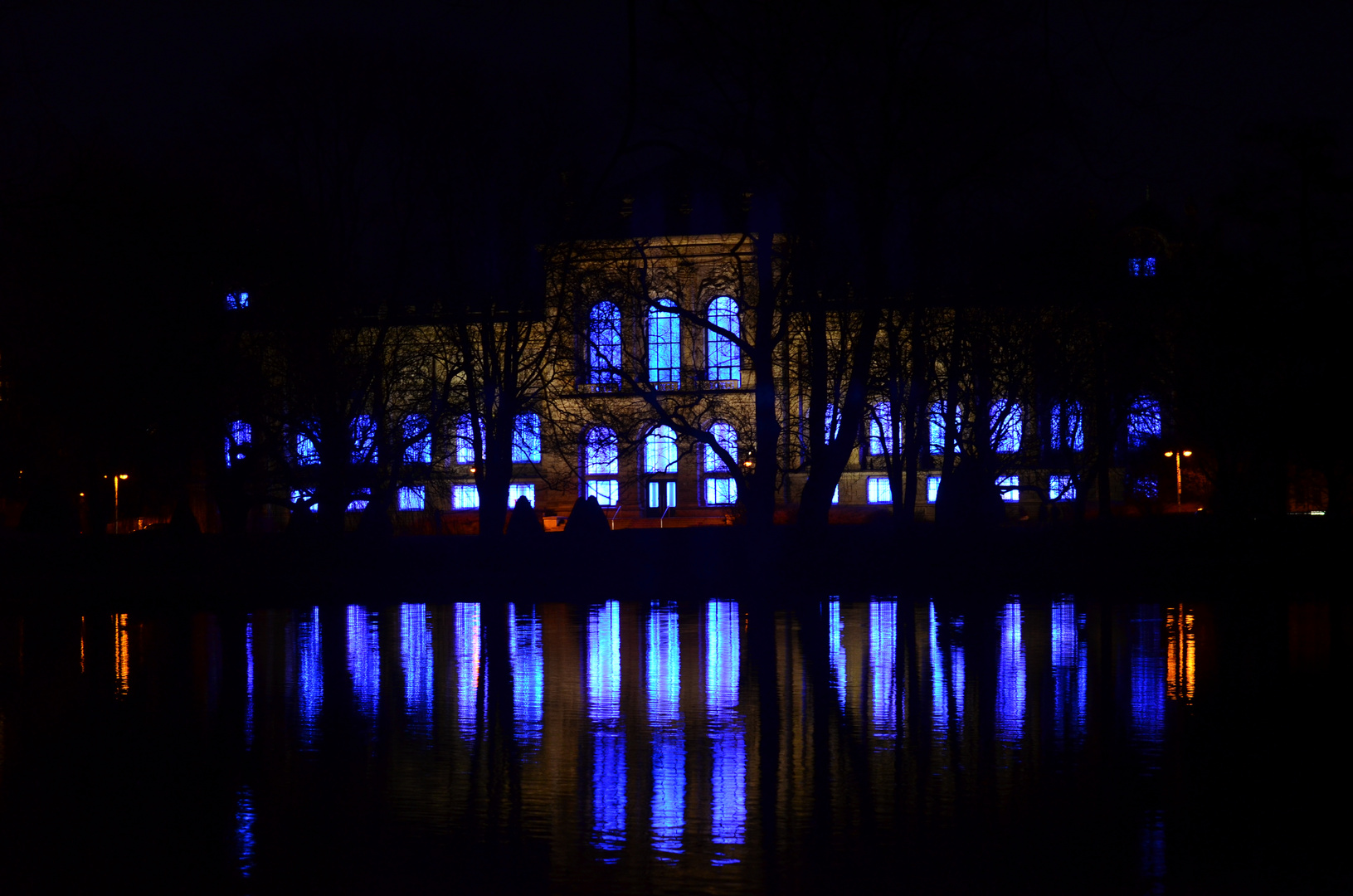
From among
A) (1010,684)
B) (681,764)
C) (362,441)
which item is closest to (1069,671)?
(1010,684)

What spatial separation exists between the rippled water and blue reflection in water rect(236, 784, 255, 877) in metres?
0.02

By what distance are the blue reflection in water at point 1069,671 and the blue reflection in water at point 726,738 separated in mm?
2254

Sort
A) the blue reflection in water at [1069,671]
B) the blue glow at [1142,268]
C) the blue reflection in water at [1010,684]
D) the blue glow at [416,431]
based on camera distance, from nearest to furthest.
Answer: the blue reflection in water at [1010,684], the blue reflection in water at [1069,671], the blue glow at [416,431], the blue glow at [1142,268]

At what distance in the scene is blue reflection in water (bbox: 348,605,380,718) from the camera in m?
10.6

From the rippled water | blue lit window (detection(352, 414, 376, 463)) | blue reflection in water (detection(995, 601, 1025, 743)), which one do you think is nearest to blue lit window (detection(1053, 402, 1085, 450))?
blue lit window (detection(352, 414, 376, 463))

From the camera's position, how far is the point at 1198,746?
26.9 feet

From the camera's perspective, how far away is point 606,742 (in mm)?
8539

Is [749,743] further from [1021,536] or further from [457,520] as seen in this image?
[457,520]

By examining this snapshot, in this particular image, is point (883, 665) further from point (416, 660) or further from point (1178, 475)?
point (1178, 475)

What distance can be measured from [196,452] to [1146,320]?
24.3 m

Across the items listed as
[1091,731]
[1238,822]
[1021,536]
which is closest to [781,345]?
[1021,536]

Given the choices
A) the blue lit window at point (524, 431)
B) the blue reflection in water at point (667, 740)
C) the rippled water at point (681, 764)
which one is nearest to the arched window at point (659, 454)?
the blue lit window at point (524, 431)

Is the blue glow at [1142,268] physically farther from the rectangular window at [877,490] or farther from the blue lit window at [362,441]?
the blue lit window at [362,441]

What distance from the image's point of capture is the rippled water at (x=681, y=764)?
5.78 m
